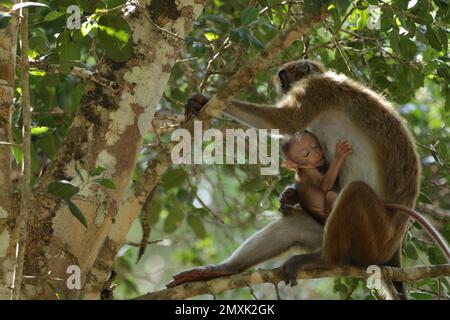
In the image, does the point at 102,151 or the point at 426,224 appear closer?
the point at 102,151

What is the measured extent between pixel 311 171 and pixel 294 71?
3.26ft

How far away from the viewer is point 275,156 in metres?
6.04

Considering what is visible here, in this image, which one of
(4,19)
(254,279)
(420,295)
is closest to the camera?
(4,19)

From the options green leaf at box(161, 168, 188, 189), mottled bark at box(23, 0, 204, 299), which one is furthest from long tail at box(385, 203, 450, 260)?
green leaf at box(161, 168, 188, 189)

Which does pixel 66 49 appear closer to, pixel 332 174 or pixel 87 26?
pixel 87 26

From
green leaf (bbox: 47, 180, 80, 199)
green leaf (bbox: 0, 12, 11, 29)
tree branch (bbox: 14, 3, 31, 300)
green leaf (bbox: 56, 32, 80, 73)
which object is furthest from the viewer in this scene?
green leaf (bbox: 56, 32, 80, 73)

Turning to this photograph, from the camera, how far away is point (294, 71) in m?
5.98

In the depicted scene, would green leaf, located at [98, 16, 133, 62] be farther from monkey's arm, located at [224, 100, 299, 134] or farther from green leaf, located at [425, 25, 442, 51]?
green leaf, located at [425, 25, 442, 51]

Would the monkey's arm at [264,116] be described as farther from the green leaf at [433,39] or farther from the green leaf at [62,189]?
the green leaf at [62,189]

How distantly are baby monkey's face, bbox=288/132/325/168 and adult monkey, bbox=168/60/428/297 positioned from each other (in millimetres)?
94

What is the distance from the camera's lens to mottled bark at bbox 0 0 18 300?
3.49 meters

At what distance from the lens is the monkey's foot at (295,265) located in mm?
4558

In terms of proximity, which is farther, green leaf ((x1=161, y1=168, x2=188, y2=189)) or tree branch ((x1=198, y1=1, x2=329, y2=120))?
green leaf ((x1=161, y1=168, x2=188, y2=189))

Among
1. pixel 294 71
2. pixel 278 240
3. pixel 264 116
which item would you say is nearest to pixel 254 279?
pixel 278 240
